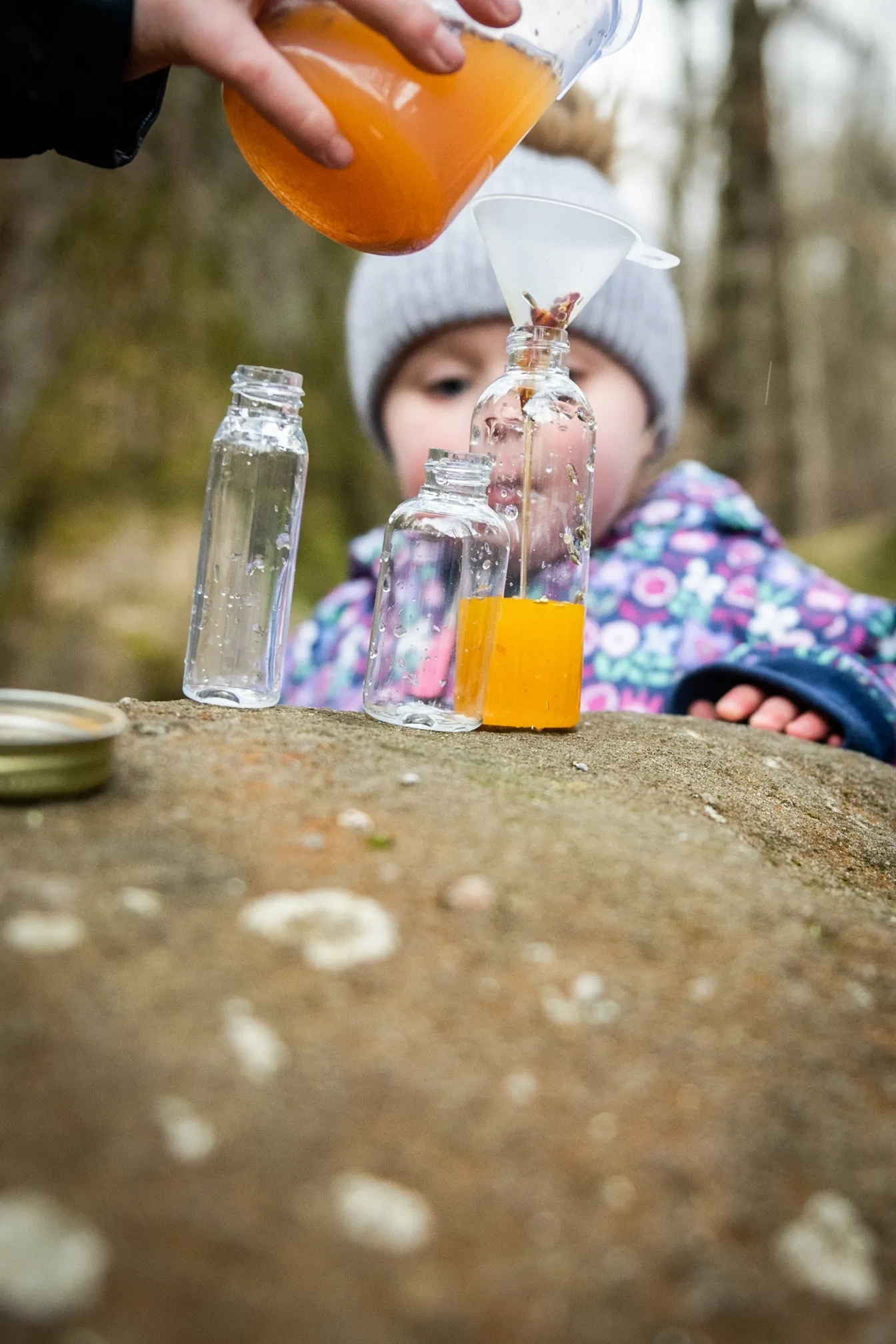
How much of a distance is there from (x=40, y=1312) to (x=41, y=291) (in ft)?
14.0

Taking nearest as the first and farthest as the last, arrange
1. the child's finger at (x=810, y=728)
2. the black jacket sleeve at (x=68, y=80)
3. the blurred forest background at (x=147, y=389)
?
the black jacket sleeve at (x=68, y=80)
the child's finger at (x=810, y=728)
the blurred forest background at (x=147, y=389)

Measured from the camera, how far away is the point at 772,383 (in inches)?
231

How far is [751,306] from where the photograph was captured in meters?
6.20

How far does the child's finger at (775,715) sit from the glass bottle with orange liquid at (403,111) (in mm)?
1049

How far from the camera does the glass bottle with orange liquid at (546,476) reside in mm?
1607

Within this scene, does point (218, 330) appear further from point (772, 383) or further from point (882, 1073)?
point (882, 1073)

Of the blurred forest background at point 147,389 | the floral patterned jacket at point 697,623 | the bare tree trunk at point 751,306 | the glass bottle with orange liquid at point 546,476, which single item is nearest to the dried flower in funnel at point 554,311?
the glass bottle with orange liquid at point 546,476

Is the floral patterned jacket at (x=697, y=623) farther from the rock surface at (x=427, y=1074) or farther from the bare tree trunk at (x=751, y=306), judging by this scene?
the bare tree trunk at (x=751, y=306)

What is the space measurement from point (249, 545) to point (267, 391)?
0.22 metres

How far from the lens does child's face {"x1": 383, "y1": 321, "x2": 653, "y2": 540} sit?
8.69ft

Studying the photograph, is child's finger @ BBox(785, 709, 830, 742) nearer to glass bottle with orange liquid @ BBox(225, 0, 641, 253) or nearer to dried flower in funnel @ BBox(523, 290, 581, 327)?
dried flower in funnel @ BBox(523, 290, 581, 327)

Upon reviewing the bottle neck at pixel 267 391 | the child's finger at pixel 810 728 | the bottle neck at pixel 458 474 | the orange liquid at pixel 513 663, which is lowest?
the child's finger at pixel 810 728

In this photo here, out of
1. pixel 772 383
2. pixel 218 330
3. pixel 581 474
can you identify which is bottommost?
pixel 581 474

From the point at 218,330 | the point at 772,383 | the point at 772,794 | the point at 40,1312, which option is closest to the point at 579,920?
the point at 40,1312
